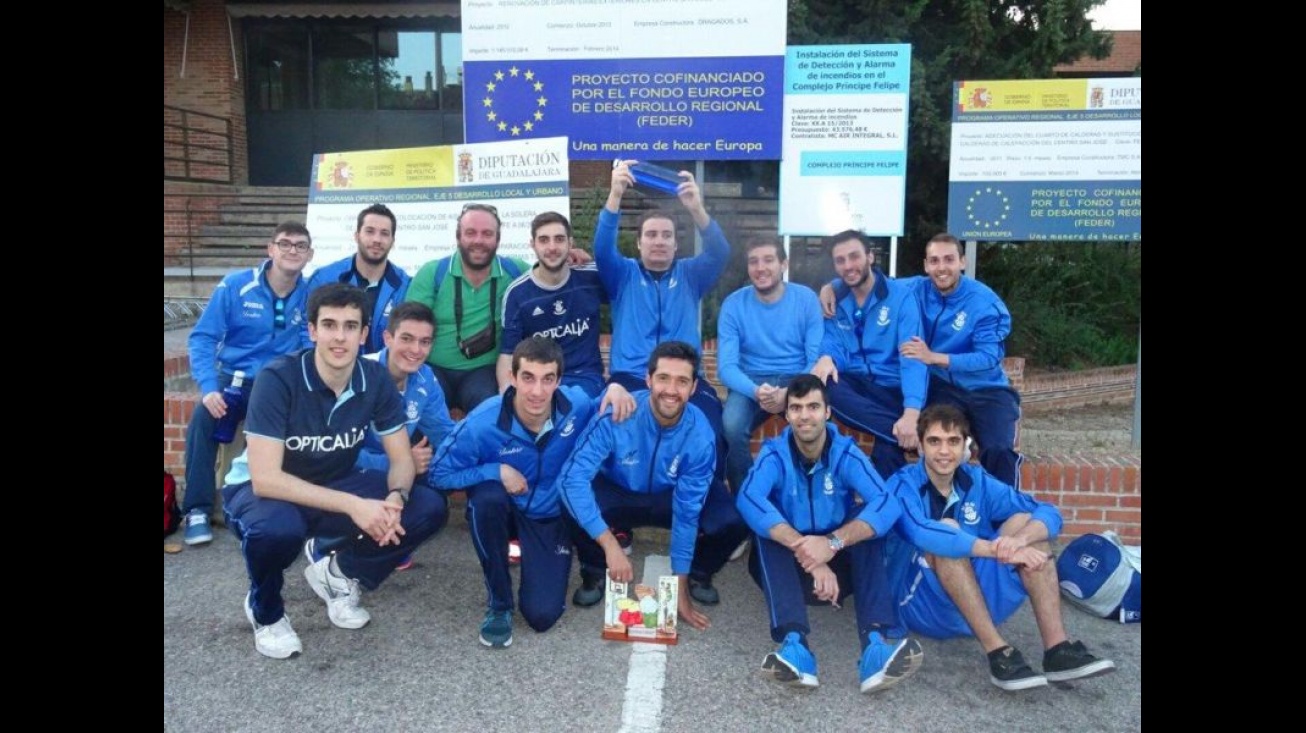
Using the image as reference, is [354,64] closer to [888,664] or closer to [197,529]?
[197,529]

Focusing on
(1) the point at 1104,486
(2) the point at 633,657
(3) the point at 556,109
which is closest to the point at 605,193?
(3) the point at 556,109

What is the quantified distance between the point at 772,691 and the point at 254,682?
6.62ft

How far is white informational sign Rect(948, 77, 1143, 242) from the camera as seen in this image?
616 centimetres

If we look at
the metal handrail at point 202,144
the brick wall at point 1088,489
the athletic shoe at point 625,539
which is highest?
the metal handrail at point 202,144

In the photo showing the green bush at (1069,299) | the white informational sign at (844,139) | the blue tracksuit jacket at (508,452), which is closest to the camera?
the blue tracksuit jacket at (508,452)

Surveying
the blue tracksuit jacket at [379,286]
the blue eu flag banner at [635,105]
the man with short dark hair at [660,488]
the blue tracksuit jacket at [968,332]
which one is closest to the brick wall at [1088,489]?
the blue tracksuit jacket at [968,332]

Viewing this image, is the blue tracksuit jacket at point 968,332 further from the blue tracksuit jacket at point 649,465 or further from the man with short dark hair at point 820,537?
the blue tracksuit jacket at point 649,465

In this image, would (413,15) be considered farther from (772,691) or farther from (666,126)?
(772,691)

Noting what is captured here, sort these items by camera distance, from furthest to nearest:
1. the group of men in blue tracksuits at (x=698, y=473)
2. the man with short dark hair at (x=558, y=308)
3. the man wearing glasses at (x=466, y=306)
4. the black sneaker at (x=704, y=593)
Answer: the man wearing glasses at (x=466, y=306)
the man with short dark hair at (x=558, y=308)
the black sneaker at (x=704, y=593)
the group of men in blue tracksuits at (x=698, y=473)

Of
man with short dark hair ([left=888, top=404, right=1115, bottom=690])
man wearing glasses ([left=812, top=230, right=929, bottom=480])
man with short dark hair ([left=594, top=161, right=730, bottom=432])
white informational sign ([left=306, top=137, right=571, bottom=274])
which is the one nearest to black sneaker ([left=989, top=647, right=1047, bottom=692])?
man with short dark hair ([left=888, top=404, right=1115, bottom=690])

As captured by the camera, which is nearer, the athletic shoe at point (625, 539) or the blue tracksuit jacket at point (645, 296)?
the athletic shoe at point (625, 539)

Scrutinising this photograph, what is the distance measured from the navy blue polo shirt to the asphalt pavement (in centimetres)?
75

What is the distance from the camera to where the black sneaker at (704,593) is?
4246 millimetres

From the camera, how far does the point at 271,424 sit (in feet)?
12.2
